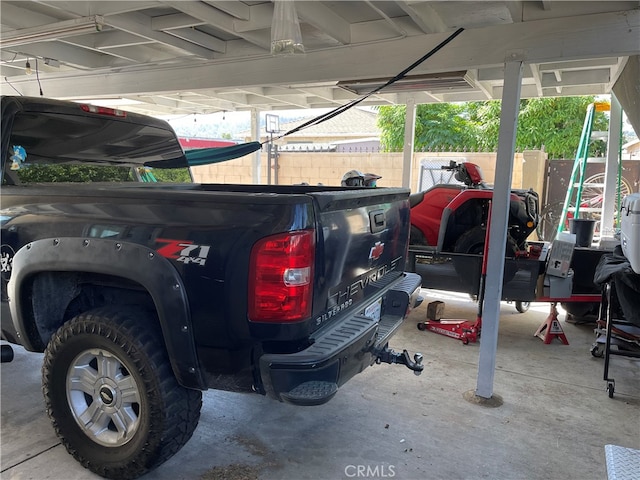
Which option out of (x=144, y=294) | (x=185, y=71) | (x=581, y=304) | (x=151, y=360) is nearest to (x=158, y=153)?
(x=185, y=71)

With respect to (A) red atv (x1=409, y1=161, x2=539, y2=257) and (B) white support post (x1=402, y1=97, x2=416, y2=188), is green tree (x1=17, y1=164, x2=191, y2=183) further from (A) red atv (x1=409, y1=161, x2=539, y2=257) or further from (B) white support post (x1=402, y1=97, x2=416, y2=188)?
(B) white support post (x1=402, y1=97, x2=416, y2=188)

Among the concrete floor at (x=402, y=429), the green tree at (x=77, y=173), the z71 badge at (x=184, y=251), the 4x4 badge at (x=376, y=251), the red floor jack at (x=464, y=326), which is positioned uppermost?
→ the green tree at (x=77, y=173)

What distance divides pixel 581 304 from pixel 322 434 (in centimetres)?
375

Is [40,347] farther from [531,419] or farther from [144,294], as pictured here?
[531,419]

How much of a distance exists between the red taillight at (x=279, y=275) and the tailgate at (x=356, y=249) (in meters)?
0.13

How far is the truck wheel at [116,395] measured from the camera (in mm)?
2414

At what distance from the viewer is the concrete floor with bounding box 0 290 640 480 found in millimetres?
2793

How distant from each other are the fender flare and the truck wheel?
0.15m

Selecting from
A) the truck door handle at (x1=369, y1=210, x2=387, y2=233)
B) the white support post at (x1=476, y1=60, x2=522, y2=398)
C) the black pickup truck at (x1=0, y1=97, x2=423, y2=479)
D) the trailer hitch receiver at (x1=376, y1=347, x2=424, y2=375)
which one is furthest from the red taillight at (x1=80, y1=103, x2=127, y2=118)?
the white support post at (x1=476, y1=60, x2=522, y2=398)

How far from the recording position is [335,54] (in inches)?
173

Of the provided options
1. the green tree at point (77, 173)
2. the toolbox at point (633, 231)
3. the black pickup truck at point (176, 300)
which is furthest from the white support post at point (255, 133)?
the toolbox at point (633, 231)

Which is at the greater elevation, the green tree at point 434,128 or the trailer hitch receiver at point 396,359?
the green tree at point 434,128

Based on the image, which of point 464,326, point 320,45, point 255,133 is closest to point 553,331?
point 464,326

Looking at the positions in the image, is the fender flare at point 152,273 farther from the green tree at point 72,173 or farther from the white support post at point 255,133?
the white support post at point 255,133
